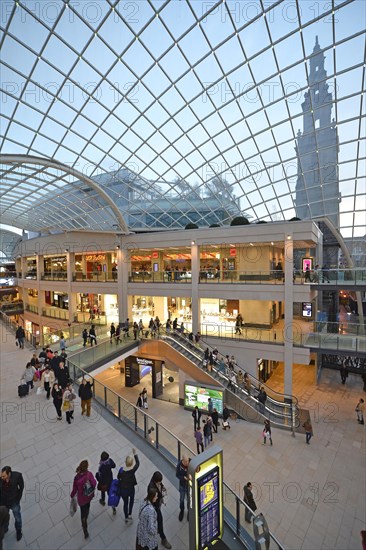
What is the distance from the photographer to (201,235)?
2614 centimetres

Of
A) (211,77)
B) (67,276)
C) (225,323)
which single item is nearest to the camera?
(211,77)

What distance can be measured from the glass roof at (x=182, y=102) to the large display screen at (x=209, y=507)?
69.4 feet

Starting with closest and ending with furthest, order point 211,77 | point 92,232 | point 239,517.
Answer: point 239,517 < point 211,77 < point 92,232

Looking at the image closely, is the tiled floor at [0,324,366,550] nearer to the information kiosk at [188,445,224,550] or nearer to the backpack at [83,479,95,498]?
the information kiosk at [188,445,224,550]

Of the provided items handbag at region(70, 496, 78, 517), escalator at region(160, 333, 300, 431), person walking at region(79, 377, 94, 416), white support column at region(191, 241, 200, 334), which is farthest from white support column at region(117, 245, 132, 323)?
handbag at region(70, 496, 78, 517)

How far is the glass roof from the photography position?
16672 mm

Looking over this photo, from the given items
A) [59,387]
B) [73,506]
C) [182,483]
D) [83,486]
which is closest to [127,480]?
[83,486]

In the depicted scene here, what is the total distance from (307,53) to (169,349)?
22.9 meters

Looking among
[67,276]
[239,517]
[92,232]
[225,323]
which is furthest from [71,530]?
[67,276]

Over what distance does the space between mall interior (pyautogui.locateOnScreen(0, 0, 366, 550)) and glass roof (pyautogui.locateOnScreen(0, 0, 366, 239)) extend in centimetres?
11

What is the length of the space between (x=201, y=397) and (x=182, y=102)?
22.5 m

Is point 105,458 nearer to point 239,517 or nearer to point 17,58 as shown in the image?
point 239,517

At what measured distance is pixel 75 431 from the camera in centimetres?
984

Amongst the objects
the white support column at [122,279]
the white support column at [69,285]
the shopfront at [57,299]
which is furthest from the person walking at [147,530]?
the shopfront at [57,299]
